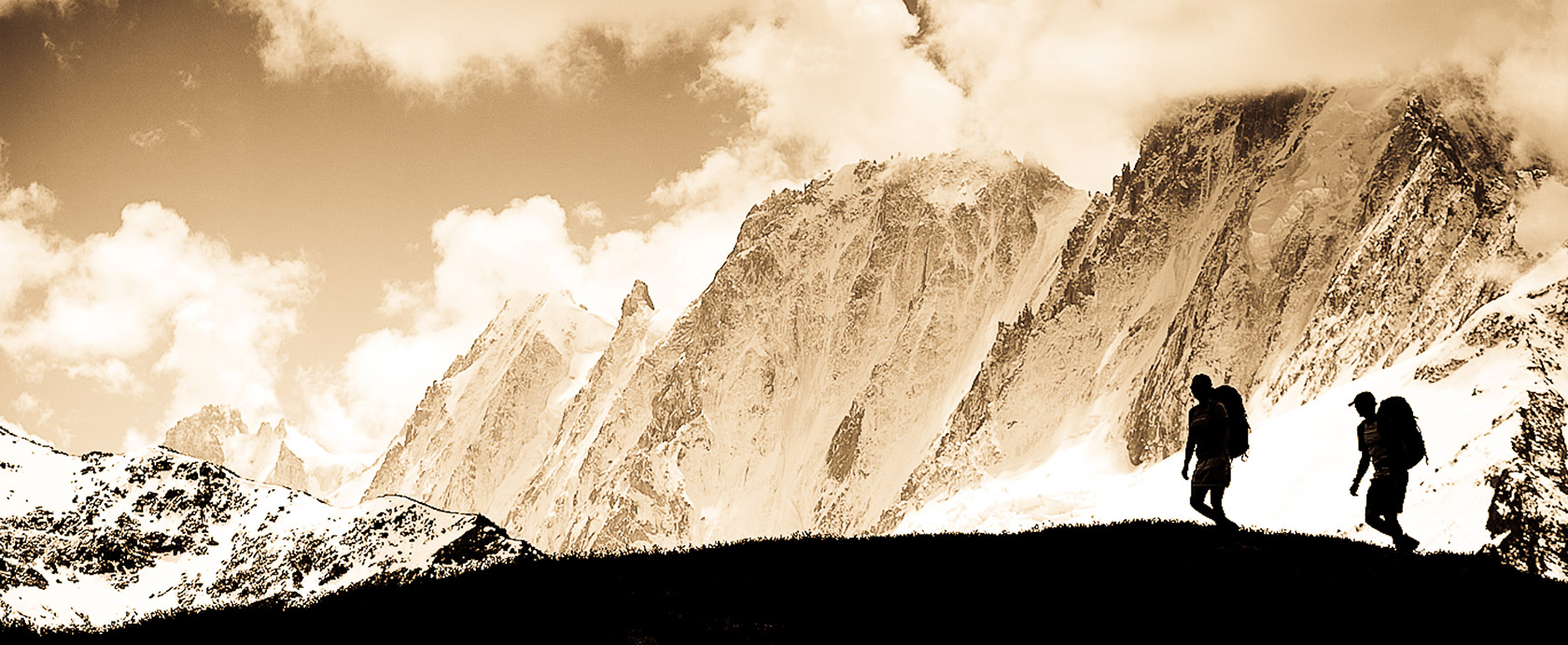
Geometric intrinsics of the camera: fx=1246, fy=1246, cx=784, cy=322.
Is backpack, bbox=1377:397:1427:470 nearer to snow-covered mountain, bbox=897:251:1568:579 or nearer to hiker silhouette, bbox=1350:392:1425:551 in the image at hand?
hiker silhouette, bbox=1350:392:1425:551

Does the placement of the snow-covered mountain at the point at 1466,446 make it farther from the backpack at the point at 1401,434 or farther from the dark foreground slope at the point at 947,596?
the dark foreground slope at the point at 947,596

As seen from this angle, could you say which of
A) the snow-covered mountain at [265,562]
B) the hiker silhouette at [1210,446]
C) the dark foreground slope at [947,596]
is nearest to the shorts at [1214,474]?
the hiker silhouette at [1210,446]

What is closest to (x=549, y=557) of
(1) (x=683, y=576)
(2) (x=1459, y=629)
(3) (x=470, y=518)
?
(1) (x=683, y=576)

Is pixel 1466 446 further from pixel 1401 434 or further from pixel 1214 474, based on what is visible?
pixel 1214 474

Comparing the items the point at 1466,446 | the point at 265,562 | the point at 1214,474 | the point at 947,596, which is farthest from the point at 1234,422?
the point at 265,562

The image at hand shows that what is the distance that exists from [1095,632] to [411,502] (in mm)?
170096

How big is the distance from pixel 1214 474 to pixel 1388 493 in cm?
285

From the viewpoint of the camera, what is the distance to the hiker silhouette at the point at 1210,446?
1975 cm

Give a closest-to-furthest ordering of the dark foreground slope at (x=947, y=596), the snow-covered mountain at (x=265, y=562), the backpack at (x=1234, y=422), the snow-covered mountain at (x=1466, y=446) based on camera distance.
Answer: the dark foreground slope at (x=947, y=596) < the backpack at (x=1234, y=422) < the snow-covered mountain at (x=1466, y=446) < the snow-covered mountain at (x=265, y=562)

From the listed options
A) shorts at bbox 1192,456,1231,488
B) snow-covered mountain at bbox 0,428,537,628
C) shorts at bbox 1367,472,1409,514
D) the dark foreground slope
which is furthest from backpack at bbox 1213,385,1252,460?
snow-covered mountain at bbox 0,428,537,628

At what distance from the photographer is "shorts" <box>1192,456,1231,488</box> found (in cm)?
1973

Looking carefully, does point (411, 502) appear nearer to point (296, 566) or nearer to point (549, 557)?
point (296, 566)

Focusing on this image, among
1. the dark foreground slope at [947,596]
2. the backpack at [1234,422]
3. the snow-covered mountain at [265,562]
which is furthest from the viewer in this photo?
the snow-covered mountain at [265,562]

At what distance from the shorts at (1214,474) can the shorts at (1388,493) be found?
2.24 metres
